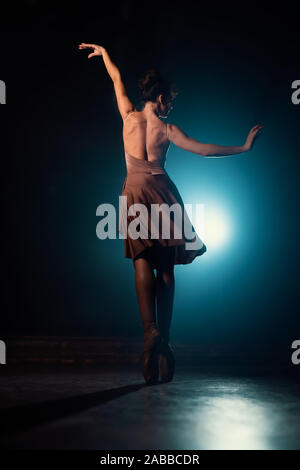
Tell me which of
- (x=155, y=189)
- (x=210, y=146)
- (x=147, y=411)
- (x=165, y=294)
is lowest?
(x=147, y=411)

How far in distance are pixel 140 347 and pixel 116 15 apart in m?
2.06

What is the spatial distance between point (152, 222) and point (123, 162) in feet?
3.26

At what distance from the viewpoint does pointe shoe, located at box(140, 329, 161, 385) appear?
1.64 meters

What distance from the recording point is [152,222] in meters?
1.81

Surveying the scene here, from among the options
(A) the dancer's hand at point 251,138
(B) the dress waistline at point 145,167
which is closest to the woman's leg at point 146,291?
(B) the dress waistline at point 145,167

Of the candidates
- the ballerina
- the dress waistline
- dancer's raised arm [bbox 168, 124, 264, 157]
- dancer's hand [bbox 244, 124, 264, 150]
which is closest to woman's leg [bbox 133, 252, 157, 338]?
the ballerina

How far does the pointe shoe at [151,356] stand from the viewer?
1638 mm

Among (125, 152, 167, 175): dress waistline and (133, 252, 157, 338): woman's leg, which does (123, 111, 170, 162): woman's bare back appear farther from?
(133, 252, 157, 338): woman's leg

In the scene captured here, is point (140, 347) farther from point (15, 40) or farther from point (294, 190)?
point (15, 40)

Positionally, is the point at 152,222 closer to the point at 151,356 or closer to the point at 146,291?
the point at 146,291

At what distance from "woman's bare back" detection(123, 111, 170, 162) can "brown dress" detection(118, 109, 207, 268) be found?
28 mm

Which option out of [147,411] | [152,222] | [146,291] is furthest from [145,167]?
[147,411]

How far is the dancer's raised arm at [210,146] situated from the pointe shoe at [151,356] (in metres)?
0.79
